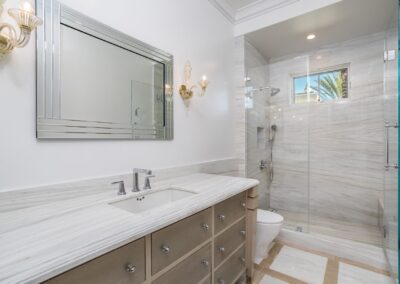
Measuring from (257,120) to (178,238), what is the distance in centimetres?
227

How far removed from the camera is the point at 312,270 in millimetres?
1855

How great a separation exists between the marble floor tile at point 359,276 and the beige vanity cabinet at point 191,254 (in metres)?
0.84

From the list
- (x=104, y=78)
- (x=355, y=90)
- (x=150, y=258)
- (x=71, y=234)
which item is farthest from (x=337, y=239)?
(x=104, y=78)

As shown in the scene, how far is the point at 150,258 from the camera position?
2.75 ft

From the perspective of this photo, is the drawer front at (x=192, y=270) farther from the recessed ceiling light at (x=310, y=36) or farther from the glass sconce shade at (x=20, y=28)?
the recessed ceiling light at (x=310, y=36)

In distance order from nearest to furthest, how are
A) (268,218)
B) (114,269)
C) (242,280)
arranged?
(114,269) → (242,280) → (268,218)

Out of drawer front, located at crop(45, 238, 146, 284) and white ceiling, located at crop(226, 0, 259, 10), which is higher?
white ceiling, located at crop(226, 0, 259, 10)

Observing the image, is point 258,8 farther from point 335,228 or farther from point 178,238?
point 335,228

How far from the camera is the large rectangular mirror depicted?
1026mm

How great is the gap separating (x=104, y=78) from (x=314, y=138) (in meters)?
2.85

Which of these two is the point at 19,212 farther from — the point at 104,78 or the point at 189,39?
the point at 189,39

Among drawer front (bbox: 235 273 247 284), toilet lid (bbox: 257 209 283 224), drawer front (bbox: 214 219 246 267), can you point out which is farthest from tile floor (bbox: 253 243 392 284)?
drawer front (bbox: 214 219 246 267)

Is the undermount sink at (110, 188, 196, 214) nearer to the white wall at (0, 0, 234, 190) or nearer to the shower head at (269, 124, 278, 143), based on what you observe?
the white wall at (0, 0, 234, 190)

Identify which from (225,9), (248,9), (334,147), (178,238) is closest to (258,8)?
(248,9)
